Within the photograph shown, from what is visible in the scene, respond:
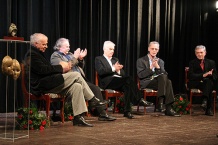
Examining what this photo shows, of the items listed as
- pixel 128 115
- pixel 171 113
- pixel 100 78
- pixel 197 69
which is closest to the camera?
pixel 128 115

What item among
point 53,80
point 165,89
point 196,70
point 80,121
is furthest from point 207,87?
point 53,80

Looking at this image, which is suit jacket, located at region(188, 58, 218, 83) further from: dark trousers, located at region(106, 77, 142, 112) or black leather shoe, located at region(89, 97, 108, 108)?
black leather shoe, located at region(89, 97, 108, 108)

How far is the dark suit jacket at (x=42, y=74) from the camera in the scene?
5.02 m

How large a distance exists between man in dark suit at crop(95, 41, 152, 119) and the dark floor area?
274 mm

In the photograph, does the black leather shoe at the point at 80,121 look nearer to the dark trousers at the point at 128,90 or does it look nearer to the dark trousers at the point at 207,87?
the dark trousers at the point at 128,90

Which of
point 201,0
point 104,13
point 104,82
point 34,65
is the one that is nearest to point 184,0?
point 201,0

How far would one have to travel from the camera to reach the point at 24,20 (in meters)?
6.43

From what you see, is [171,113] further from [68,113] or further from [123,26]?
[123,26]

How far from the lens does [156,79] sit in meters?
6.70

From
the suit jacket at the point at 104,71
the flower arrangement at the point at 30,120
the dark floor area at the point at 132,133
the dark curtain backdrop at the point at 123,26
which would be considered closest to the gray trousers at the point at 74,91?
the dark floor area at the point at 132,133

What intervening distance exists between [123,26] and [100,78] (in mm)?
1724

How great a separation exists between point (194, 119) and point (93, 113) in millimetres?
1478

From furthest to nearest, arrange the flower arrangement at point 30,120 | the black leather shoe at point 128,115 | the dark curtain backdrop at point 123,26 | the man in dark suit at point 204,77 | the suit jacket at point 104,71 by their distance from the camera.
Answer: the man in dark suit at point 204,77 < the dark curtain backdrop at point 123,26 < the suit jacket at point 104,71 < the black leather shoe at point 128,115 < the flower arrangement at point 30,120

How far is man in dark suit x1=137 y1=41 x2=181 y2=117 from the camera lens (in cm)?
656
